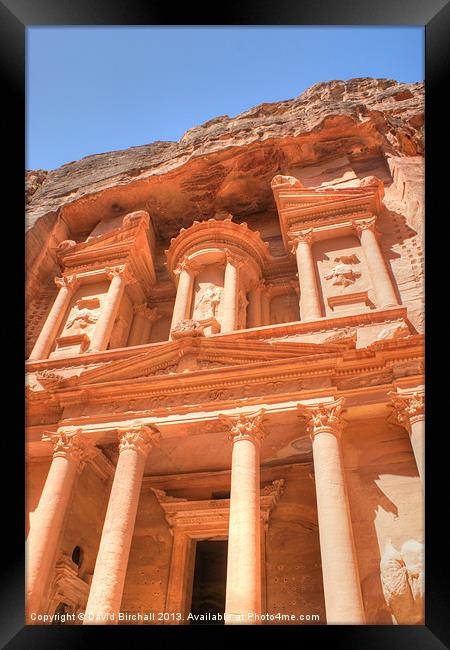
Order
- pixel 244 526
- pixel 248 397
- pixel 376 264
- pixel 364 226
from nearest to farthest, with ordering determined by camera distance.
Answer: pixel 244 526
pixel 248 397
pixel 376 264
pixel 364 226

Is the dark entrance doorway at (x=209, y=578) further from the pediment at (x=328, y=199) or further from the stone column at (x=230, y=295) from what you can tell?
the pediment at (x=328, y=199)

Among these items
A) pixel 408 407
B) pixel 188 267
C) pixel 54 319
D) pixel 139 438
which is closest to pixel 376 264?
pixel 408 407

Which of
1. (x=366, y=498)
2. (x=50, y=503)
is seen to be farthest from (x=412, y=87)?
(x=50, y=503)

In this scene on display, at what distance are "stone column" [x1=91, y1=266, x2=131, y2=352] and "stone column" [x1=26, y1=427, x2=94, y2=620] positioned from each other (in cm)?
385

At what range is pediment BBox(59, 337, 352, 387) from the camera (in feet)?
37.6

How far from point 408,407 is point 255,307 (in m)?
8.22

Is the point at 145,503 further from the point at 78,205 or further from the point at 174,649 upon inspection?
the point at 78,205

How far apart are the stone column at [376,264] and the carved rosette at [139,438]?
21.2ft

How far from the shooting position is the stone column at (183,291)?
15.7m

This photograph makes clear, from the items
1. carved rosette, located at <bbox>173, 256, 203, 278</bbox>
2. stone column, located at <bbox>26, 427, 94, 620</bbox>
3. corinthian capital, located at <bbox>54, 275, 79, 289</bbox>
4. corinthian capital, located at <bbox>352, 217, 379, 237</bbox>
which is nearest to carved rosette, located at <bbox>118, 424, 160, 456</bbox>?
stone column, located at <bbox>26, 427, 94, 620</bbox>

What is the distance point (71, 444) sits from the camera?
1160cm

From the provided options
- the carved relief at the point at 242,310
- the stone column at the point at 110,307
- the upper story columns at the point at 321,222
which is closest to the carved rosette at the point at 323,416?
the upper story columns at the point at 321,222

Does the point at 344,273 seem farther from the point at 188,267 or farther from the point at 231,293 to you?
the point at 188,267

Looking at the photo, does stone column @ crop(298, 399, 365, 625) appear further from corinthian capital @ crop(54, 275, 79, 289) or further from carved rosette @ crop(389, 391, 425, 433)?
corinthian capital @ crop(54, 275, 79, 289)
